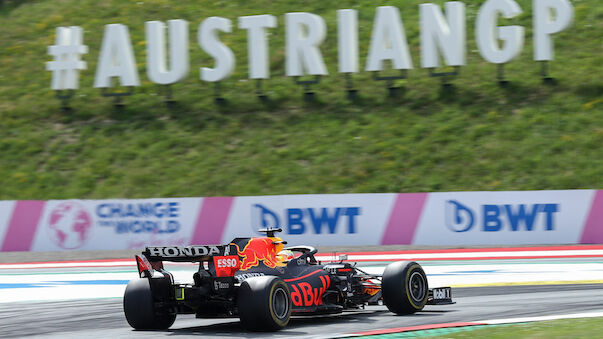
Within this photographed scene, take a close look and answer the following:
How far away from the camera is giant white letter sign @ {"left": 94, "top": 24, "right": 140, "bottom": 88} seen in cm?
3409

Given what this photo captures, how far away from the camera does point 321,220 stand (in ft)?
79.5

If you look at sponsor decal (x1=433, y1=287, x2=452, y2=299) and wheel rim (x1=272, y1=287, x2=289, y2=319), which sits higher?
wheel rim (x1=272, y1=287, x2=289, y2=319)

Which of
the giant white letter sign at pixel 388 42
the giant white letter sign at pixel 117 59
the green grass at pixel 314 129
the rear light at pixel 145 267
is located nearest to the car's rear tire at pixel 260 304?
the rear light at pixel 145 267

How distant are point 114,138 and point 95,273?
13528 millimetres

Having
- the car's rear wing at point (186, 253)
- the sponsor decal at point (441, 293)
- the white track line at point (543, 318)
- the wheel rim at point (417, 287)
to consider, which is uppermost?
the car's rear wing at point (186, 253)

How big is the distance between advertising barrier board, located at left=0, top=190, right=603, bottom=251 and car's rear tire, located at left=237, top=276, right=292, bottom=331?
43.5ft

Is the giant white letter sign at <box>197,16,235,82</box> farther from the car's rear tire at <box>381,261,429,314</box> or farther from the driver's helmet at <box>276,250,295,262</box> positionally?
the car's rear tire at <box>381,261,429,314</box>

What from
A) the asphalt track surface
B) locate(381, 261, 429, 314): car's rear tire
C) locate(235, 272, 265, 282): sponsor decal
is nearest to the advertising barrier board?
the asphalt track surface

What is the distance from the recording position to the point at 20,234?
25688 mm

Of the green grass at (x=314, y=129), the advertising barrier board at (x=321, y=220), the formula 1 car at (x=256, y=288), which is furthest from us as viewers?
the green grass at (x=314, y=129)

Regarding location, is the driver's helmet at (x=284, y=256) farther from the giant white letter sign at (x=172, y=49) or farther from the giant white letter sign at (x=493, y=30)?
the giant white letter sign at (x=172, y=49)

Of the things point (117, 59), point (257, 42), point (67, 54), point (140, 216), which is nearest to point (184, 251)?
point (140, 216)

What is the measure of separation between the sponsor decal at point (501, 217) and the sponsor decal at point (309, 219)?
2.59 m

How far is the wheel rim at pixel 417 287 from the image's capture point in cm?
1190
